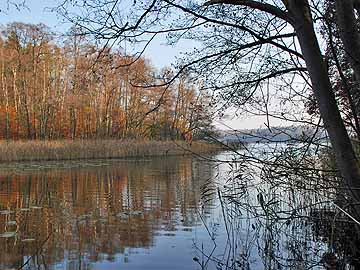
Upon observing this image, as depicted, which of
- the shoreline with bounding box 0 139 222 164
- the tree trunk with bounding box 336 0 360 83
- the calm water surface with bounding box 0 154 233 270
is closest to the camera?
the tree trunk with bounding box 336 0 360 83

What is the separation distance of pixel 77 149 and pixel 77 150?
0.18 ft

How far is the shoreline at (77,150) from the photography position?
71.5ft

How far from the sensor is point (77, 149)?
24.1m

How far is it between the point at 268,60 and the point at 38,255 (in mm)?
3701

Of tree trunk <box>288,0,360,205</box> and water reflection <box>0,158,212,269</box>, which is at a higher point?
tree trunk <box>288,0,360,205</box>

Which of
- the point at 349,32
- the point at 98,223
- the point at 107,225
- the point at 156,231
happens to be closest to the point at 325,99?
the point at 349,32

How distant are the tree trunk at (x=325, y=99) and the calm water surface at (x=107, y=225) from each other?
253 cm

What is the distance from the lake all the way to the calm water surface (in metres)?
0.01

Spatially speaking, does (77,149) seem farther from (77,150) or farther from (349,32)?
(349,32)

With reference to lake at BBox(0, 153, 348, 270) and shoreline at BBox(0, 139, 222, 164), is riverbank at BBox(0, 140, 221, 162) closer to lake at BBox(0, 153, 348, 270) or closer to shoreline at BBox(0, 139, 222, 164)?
shoreline at BBox(0, 139, 222, 164)

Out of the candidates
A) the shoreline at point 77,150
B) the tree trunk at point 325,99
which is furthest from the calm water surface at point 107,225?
the shoreline at point 77,150

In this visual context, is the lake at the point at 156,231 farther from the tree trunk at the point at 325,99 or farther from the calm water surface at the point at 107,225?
the tree trunk at the point at 325,99

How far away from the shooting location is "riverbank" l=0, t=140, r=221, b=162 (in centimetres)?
2180

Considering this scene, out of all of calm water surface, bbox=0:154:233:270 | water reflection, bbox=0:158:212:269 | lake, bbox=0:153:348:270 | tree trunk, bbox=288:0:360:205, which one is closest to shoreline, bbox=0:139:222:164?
water reflection, bbox=0:158:212:269
